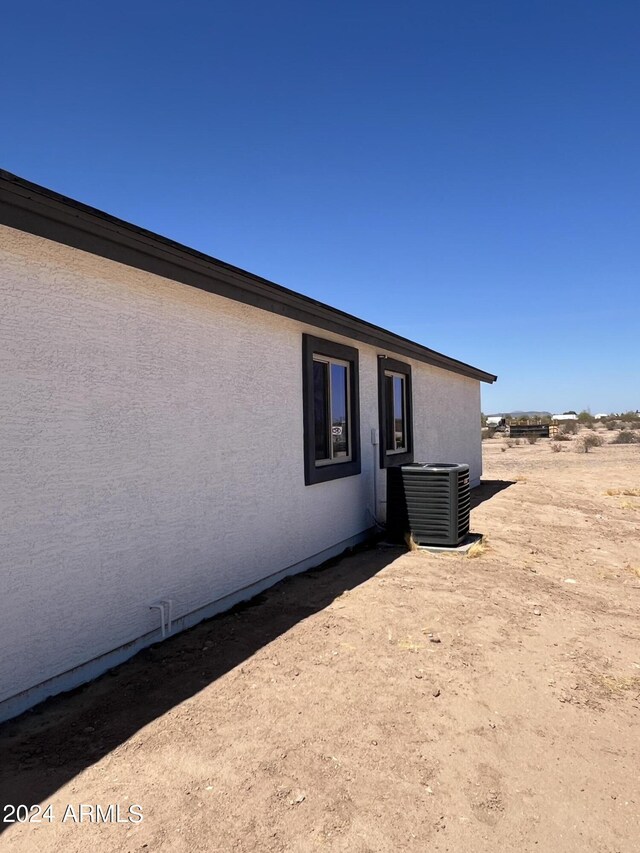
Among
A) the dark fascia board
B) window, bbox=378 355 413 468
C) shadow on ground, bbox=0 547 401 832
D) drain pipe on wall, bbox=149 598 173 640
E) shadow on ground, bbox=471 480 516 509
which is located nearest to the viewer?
shadow on ground, bbox=0 547 401 832

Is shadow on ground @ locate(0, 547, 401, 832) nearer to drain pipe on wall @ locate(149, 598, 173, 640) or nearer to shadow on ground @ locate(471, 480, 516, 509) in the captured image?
drain pipe on wall @ locate(149, 598, 173, 640)

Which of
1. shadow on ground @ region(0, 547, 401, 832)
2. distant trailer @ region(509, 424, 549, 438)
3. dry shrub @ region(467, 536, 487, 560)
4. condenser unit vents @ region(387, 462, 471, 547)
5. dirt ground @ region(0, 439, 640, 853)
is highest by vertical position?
distant trailer @ region(509, 424, 549, 438)

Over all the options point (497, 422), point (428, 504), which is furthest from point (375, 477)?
point (497, 422)

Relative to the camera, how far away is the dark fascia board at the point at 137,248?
291cm

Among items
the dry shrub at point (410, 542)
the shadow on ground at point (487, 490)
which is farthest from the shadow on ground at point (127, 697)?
the shadow on ground at point (487, 490)

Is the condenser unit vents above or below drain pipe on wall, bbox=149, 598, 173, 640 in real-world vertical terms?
above

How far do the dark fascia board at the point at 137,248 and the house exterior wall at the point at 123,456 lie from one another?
0.34 feet

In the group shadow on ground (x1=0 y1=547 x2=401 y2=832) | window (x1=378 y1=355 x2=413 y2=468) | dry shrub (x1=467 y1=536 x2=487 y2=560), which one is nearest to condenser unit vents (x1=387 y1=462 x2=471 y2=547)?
dry shrub (x1=467 y1=536 x2=487 y2=560)

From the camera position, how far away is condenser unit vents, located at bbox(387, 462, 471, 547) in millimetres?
6891

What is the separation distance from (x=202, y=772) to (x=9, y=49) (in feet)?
21.4

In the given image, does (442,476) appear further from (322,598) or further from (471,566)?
(322,598)

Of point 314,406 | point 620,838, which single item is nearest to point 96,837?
point 620,838

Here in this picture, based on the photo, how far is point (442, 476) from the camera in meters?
6.91

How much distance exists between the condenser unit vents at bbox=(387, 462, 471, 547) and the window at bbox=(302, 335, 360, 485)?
0.68 meters
